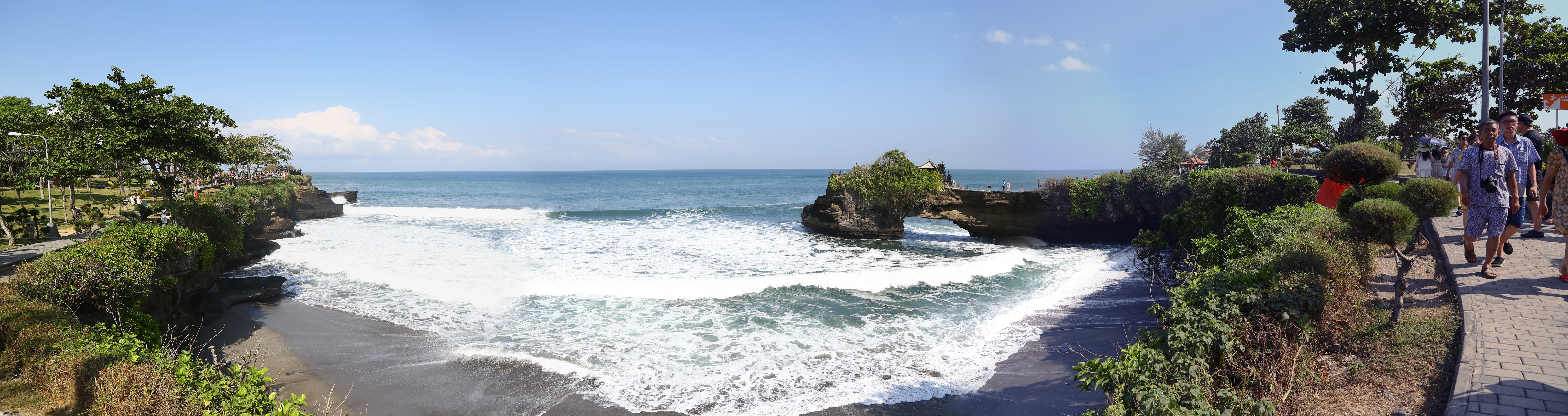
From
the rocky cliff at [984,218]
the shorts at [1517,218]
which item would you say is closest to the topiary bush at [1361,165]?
the shorts at [1517,218]

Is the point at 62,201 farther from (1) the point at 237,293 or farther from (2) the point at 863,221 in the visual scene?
(2) the point at 863,221

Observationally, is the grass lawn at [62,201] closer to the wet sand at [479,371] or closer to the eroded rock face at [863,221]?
the wet sand at [479,371]

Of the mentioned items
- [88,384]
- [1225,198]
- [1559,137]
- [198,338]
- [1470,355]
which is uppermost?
[1559,137]

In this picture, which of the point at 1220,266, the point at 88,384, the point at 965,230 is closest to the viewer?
the point at 88,384

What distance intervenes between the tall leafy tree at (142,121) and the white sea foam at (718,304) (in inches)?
174

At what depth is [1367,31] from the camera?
722 inches

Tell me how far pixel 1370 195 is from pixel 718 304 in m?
11.9

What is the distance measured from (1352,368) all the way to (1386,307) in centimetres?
177

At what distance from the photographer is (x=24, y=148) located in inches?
715

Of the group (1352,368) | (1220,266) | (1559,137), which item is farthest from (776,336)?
(1559,137)

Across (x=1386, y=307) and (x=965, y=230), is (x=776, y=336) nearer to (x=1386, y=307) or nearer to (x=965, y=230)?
(x=1386, y=307)

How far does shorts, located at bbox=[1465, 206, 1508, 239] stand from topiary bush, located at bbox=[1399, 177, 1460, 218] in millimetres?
401

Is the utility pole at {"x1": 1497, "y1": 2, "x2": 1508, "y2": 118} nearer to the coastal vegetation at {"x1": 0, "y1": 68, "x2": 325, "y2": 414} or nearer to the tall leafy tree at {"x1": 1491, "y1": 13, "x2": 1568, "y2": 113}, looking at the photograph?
the tall leafy tree at {"x1": 1491, "y1": 13, "x2": 1568, "y2": 113}

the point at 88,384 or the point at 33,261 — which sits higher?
the point at 33,261
